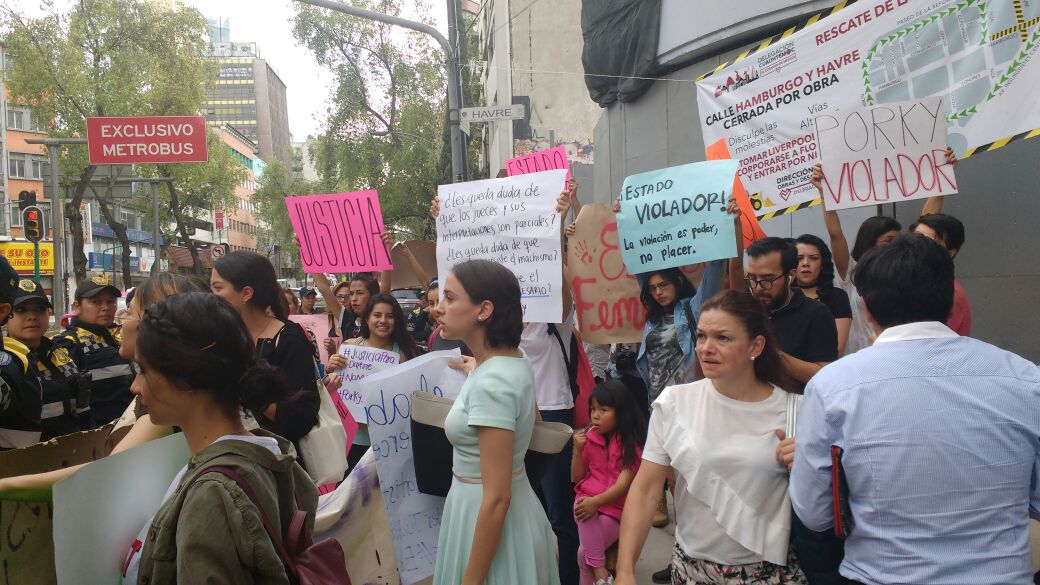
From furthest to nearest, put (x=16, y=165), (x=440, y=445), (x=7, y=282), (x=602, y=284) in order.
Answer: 1. (x=16, y=165)
2. (x=602, y=284)
3. (x=7, y=282)
4. (x=440, y=445)

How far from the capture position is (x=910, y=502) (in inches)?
78.6

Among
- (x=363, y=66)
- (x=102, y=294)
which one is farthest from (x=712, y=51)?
(x=363, y=66)

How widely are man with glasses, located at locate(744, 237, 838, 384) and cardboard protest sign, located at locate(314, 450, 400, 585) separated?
6.52 ft

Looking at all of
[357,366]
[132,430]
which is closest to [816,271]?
[357,366]

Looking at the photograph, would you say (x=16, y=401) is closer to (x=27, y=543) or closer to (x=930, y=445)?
(x=27, y=543)

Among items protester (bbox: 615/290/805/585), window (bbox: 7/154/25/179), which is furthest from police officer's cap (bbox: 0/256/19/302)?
window (bbox: 7/154/25/179)

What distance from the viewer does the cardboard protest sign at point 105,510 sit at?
5.90 feet

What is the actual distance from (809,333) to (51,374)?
432 cm

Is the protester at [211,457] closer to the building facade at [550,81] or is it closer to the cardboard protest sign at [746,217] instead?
the cardboard protest sign at [746,217]

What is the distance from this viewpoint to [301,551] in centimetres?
208

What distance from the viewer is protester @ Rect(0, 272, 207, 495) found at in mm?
1874

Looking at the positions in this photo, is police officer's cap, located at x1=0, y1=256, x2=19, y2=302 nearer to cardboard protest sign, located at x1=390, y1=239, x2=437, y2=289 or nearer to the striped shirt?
the striped shirt

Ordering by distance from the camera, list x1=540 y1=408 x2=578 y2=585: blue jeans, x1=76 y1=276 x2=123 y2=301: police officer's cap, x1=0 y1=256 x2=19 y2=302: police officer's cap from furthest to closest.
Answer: x1=76 y1=276 x2=123 y2=301: police officer's cap → x1=540 y1=408 x2=578 y2=585: blue jeans → x1=0 y1=256 x2=19 y2=302: police officer's cap

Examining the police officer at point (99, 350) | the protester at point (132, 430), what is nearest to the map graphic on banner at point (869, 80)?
the protester at point (132, 430)
